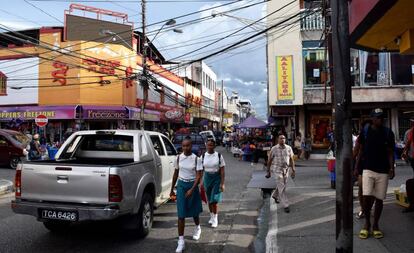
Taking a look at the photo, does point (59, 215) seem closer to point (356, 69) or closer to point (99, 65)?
point (356, 69)

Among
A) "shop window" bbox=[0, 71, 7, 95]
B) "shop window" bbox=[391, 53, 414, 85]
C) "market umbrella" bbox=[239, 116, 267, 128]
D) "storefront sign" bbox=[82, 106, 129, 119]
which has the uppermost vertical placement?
"shop window" bbox=[0, 71, 7, 95]

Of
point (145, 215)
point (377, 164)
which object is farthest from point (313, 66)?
point (145, 215)

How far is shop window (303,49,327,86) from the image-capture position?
24.8 meters

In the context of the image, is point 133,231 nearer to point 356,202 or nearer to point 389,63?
point 356,202

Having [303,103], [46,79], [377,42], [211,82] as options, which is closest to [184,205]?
[377,42]

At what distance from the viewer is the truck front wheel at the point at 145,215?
722cm

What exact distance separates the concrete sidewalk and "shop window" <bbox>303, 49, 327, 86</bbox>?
48.3ft

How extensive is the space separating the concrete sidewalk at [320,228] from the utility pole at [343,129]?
1.42 m

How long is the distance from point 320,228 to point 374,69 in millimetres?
18740

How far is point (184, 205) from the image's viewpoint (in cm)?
687

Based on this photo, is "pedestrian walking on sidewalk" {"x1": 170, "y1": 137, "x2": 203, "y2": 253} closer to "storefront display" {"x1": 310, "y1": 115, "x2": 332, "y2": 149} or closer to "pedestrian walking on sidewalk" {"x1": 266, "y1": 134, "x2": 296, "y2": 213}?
"pedestrian walking on sidewalk" {"x1": 266, "y1": 134, "x2": 296, "y2": 213}

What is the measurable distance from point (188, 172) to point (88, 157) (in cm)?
257

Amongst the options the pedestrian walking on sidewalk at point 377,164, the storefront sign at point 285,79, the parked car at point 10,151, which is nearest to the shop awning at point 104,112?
the parked car at point 10,151

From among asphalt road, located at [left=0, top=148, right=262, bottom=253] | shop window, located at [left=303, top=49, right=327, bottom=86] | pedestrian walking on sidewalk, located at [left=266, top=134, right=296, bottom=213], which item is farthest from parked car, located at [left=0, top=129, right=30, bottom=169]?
shop window, located at [left=303, top=49, right=327, bottom=86]
